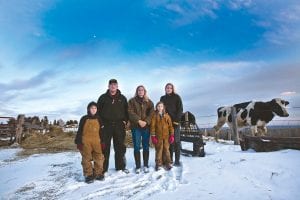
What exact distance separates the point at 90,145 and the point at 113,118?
2.74 feet

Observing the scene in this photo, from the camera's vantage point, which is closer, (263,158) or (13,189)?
(13,189)

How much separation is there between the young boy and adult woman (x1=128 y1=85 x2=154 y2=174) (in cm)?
82

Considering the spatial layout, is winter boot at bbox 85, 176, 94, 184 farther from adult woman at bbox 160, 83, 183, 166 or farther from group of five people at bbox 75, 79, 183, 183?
adult woman at bbox 160, 83, 183, 166

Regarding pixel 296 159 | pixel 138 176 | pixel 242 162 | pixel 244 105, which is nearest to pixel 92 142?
pixel 138 176

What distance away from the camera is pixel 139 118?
266 inches

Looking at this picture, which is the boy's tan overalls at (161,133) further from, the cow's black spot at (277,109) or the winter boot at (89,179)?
the cow's black spot at (277,109)

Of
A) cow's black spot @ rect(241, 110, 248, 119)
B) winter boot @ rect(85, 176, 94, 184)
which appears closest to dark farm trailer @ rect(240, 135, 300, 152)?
winter boot @ rect(85, 176, 94, 184)

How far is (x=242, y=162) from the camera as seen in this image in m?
6.39

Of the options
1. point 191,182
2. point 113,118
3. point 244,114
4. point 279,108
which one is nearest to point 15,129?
point 244,114

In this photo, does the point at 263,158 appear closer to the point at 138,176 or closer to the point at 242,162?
the point at 242,162

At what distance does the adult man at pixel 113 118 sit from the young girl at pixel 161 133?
2.26 ft

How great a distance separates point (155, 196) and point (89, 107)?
101 inches

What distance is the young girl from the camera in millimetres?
6824

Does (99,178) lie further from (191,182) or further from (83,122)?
(191,182)
